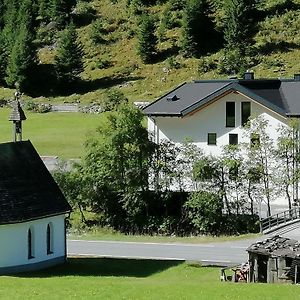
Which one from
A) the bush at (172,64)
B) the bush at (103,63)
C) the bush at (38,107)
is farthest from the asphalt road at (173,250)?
the bush at (103,63)

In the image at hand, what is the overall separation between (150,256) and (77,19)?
88.8 m

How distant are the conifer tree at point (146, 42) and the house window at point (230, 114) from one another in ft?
170

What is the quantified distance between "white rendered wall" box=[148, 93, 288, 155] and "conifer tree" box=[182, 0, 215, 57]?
158 ft

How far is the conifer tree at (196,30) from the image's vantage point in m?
102

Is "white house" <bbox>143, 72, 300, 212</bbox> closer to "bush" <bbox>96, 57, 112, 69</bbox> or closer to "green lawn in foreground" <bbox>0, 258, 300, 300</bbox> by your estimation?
"green lawn in foreground" <bbox>0, 258, 300, 300</bbox>

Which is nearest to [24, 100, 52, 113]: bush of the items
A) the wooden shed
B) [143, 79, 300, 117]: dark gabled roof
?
[143, 79, 300, 117]: dark gabled roof

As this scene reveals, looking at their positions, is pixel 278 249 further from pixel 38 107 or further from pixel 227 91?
pixel 38 107

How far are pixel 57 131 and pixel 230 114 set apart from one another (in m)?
31.7

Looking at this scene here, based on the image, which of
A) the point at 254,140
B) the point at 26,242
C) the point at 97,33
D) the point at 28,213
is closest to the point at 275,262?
the point at 28,213

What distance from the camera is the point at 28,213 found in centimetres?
3691

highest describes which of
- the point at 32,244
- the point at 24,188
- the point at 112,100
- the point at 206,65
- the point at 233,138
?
the point at 206,65

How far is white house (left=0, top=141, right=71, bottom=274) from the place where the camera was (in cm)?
3647

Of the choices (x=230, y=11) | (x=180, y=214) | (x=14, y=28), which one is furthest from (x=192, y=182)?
(x=14, y=28)

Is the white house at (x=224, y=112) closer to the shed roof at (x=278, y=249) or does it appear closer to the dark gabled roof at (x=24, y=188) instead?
the dark gabled roof at (x=24, y=188)
